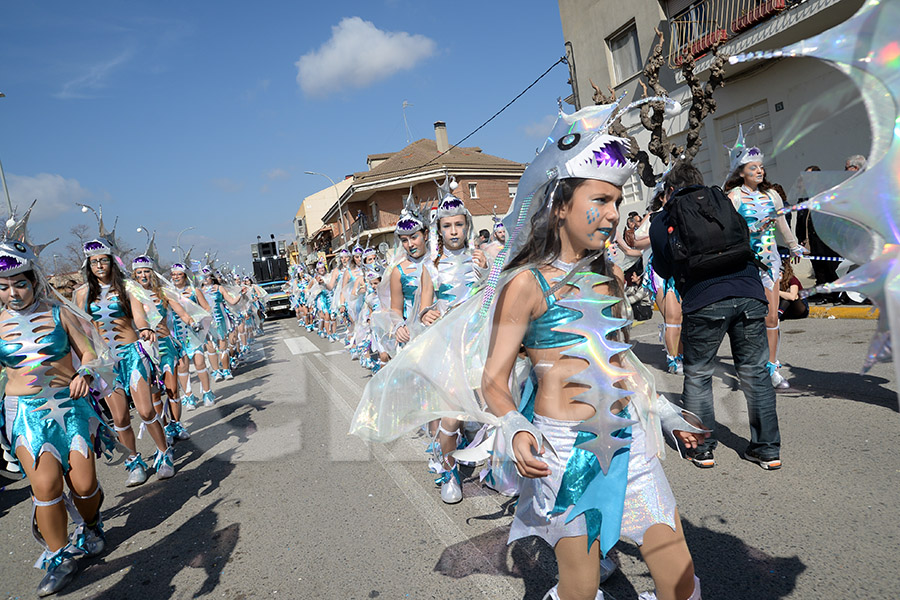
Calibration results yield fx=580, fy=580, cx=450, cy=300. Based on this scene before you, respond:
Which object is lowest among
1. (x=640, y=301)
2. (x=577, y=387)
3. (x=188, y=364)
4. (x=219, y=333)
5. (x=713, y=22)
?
(x=640, y=301)

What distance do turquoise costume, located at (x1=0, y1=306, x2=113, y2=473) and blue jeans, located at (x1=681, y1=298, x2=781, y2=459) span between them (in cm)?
402

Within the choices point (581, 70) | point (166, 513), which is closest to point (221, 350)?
point (166, 513)

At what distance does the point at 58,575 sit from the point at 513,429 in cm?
336

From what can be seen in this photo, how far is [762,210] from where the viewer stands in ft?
15.1

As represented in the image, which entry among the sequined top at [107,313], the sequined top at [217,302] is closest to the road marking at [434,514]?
the sequined top at [107,313]

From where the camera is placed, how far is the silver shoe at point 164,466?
213 inches

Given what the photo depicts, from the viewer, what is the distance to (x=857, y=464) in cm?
361

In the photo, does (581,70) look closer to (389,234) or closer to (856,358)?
(856,358)

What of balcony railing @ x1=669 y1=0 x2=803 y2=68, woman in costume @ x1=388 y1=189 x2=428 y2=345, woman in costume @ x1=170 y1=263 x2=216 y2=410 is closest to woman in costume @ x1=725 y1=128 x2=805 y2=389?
woman in costume @ x1=388 y1=189 x2=428 y2=345

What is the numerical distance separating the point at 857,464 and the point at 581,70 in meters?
17.8

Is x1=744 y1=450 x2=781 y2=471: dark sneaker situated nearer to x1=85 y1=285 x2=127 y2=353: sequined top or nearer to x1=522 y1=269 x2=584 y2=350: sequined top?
x1=522 y1=269 x2=584 y2=350: sequined top

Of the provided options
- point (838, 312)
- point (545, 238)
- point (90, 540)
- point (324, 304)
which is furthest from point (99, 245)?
point (324, 304)

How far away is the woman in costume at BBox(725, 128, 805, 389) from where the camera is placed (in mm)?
4141

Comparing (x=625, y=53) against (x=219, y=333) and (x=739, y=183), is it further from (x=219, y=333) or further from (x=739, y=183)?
(x=739, y=183)
